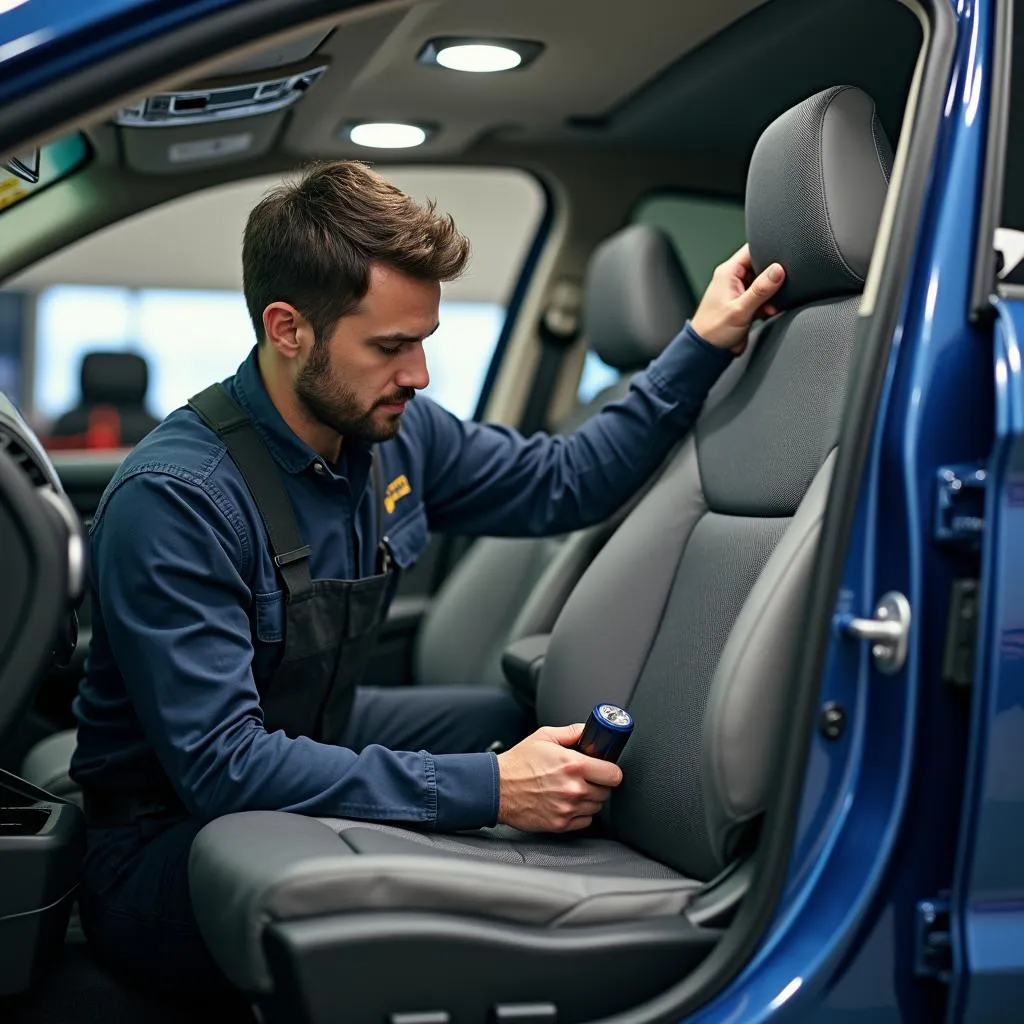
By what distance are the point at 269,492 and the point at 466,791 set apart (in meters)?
0.42

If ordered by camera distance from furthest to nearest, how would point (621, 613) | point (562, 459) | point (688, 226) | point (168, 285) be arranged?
point (168, 285) < point (688, 226) < point (562, 459) < point (621, 613)

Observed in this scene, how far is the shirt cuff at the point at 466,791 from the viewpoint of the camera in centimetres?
146

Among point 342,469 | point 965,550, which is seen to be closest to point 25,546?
point 342,469

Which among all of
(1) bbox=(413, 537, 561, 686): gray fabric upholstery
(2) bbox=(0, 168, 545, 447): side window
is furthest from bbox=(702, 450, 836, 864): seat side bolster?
(2) bbox=(0, 168, 545, 447): side window

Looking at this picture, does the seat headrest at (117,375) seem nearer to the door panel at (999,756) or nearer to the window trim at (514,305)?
the window trim at (514,305)

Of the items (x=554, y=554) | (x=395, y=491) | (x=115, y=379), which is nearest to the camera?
(x=395, y=491)

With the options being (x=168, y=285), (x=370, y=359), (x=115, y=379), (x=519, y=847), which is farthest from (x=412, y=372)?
(x=168, y=285)

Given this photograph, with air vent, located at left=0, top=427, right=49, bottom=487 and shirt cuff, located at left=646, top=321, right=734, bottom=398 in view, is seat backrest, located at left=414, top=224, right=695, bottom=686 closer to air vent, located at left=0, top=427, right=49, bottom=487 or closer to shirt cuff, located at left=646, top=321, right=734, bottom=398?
shirt cuff, located at left=646, top=321, right=734, bottom=398

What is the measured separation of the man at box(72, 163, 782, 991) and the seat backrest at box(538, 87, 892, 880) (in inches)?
3.3

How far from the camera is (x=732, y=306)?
1.73 meters

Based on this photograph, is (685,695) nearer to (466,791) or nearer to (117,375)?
(466,791)

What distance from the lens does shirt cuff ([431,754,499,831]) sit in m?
1.46

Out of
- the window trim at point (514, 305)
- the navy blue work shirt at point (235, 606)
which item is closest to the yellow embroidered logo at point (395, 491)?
the navy blue work shirt at point (235, 606)

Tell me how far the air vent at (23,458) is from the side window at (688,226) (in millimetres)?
1694
